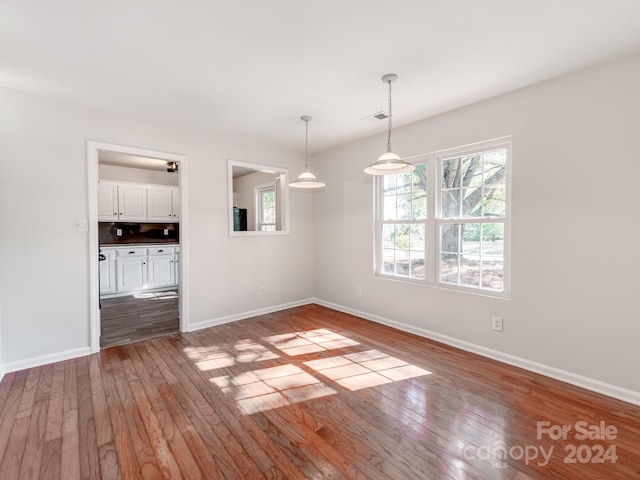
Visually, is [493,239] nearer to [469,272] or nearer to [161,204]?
[469,272]

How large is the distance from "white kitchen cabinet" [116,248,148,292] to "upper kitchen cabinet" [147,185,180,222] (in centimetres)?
81

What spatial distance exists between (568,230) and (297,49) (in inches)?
105

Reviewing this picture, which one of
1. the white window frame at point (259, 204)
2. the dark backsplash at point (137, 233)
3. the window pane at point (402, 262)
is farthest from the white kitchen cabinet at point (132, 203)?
the window pane at point (402, 262)

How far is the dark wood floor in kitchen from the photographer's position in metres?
3.95

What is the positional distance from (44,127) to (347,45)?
3068mm

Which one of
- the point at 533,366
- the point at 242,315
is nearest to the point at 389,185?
the point at 533,366

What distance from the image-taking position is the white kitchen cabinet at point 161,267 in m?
6.46

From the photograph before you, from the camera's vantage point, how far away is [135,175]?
21.5ft

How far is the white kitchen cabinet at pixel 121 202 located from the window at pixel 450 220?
4981 mm

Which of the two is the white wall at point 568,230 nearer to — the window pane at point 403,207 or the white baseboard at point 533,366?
the white baseboard at point 533,366

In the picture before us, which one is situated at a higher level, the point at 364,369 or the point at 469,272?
the point at 469,272

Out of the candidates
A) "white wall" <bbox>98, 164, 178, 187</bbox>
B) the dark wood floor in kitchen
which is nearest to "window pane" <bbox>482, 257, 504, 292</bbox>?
the dark wood floor in kitchen

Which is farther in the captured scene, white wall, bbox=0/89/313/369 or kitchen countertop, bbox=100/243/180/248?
A: kitchen countertop, bbox=100/243/180/248

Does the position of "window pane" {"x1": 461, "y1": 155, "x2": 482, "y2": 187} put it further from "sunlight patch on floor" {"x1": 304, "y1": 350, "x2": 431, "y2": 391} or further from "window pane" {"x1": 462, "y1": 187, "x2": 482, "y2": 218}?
"sunlight patch on floor" {"x1": 304, "y1": 350, "x2": 431, "y2": 391}
